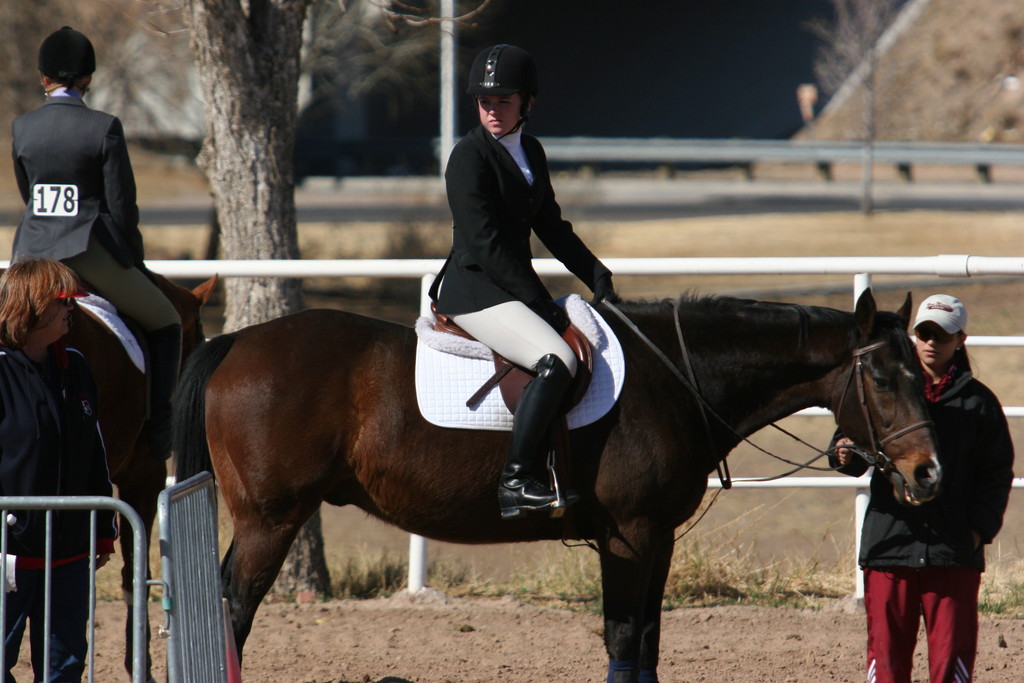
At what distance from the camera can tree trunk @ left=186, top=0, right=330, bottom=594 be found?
256 inches

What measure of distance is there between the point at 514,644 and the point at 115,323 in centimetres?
249

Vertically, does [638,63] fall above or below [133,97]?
above

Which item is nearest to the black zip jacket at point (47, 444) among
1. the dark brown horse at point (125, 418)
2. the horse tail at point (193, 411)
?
the horse tail at point (193, 411)

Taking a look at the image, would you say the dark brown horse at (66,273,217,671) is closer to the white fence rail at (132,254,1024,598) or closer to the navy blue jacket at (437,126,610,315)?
the white fence rail at (132,254,1024,598)

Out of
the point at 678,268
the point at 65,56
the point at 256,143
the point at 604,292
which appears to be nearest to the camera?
the point at 604,292

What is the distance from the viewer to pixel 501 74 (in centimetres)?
425

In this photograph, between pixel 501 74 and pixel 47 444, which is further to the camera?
pixel 501 74

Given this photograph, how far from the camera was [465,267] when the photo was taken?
4352 mm

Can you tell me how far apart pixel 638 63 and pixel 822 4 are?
24.3 feet

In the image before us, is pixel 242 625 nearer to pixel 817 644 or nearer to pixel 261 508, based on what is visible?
pixel 261 508

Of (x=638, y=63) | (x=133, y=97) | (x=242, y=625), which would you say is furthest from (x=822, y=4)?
(x=242, y=625)

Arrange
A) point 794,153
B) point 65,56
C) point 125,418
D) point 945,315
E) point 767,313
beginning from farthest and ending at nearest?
point 794,153 → point 125,418 → point 65,56 → point 767,313 → point 945,315

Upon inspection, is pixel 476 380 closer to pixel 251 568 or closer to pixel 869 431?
pixel 251 568

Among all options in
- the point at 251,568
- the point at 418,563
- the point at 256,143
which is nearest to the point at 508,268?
the point at 251,568
